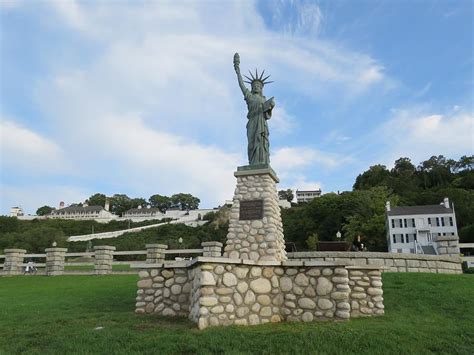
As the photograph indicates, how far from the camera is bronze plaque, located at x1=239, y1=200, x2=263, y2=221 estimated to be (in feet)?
37.1

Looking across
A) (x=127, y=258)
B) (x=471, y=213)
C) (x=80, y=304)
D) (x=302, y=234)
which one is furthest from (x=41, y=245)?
(x=471, y=213)

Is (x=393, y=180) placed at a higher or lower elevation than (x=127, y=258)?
higher

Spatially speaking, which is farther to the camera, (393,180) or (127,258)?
(393,180)

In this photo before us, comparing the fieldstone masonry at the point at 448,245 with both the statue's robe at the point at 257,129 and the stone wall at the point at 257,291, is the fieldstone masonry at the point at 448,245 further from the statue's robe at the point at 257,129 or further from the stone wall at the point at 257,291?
the stone wall at the point at 257,291

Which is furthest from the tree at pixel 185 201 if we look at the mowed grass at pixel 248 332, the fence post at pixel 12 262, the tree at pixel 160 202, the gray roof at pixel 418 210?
the mowed grass at pixel 248 332

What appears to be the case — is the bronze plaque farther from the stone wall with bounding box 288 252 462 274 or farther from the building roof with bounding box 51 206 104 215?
the building roof with bounding box 51 206 104 215

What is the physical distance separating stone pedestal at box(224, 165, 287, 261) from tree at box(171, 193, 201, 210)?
9089 centimetres

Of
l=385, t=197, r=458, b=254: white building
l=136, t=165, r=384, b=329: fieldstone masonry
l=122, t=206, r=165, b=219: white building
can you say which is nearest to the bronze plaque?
l=136, t=165, r=384, b=329: fieldstone masonry

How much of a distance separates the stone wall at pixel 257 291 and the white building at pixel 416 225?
38.4 m

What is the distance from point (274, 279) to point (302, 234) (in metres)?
43.8

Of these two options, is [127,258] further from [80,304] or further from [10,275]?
[80,304]

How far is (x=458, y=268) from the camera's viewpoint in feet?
52.0

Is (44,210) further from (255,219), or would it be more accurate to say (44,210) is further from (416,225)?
(255,219)

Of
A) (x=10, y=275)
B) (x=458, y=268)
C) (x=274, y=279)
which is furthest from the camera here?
(x=10, y=275)
